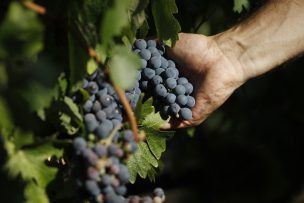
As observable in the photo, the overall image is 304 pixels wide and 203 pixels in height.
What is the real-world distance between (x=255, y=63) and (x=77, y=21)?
1017 millimetres

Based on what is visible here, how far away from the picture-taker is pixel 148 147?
1676 mm

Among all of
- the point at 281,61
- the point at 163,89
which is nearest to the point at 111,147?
the point at 163,89

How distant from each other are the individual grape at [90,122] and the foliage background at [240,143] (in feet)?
2.20

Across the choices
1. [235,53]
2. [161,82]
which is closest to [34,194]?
[161,82]

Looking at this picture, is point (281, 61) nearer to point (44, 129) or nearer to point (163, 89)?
point (163, 89)

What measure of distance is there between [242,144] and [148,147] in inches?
107

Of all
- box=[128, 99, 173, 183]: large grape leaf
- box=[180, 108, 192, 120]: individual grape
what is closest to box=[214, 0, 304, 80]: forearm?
box=[180, 108, 192, 120]: individual grape

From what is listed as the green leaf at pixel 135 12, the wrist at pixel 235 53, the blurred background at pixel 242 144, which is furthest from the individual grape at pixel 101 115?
the blurred background at pixel 242 144

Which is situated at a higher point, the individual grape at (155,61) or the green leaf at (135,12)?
the green leaf at (135,12)

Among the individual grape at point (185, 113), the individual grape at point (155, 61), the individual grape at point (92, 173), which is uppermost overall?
the individual grape at point (92, 173)

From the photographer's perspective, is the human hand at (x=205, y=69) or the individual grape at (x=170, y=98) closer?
the individual grape at (x=170, y=98)

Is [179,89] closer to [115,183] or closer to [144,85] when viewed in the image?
[144,85]

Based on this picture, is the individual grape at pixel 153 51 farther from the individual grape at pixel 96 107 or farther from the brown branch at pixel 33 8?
the brown branch at pixel 33 8

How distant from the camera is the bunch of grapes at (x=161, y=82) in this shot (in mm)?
1695
